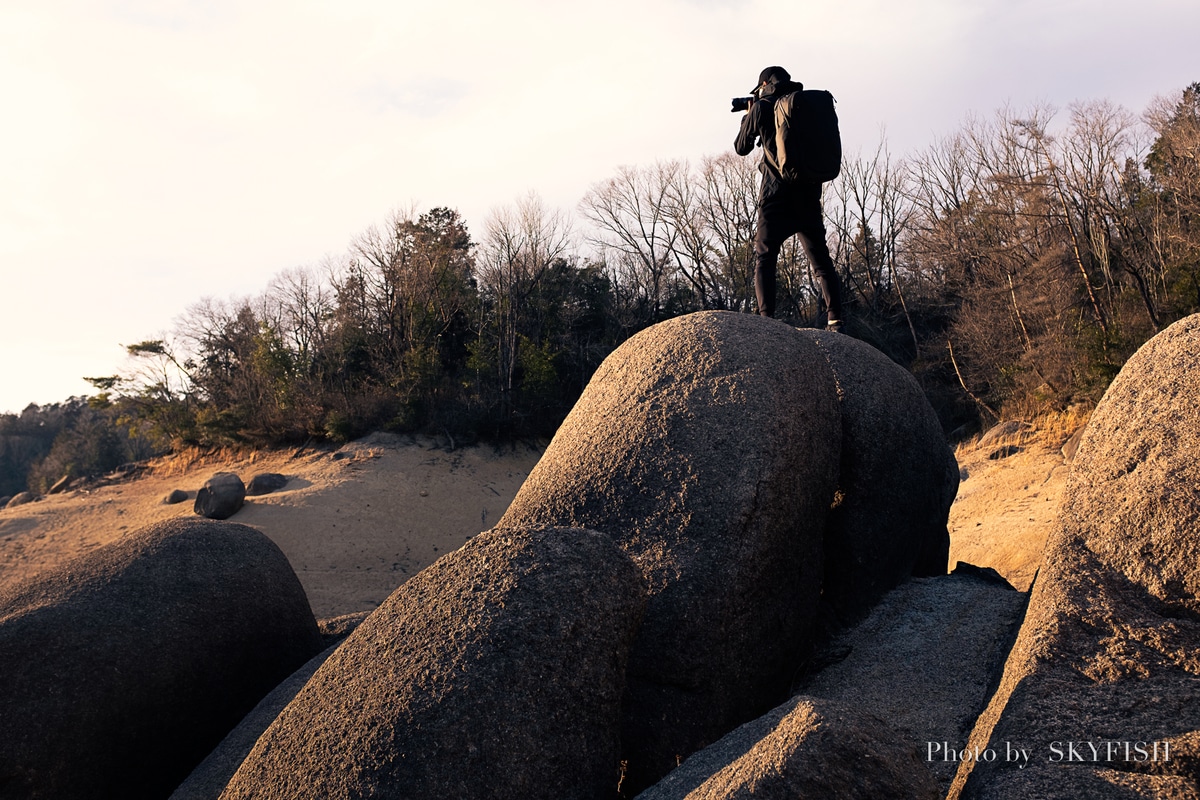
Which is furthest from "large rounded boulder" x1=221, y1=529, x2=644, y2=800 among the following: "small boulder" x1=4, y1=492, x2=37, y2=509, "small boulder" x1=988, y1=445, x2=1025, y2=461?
"small boulder" x1=4, y1=492, x2=37, y2=509

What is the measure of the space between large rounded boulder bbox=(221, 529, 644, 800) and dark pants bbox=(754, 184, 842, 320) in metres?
3.22

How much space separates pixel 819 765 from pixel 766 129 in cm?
453

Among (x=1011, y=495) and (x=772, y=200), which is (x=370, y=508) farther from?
(x=772, y=200)

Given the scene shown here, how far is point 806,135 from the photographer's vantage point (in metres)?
5.87

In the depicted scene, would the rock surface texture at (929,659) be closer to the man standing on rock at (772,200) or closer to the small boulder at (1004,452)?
the man standing on rock at (772,200)

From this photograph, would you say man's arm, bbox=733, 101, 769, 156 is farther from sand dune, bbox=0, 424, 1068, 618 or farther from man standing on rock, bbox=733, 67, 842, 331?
sand dune, bbox=0, 424, 1068, 618

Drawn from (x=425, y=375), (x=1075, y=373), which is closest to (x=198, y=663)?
(x=1075, y=373)

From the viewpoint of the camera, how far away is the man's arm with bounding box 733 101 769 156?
20.0 ft

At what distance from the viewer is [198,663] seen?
538cm

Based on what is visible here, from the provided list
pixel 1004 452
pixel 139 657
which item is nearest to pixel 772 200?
pixel 139 657

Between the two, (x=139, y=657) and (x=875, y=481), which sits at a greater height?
(x=875, y=481)

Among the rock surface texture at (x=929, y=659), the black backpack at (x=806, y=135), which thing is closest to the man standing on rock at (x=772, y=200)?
A: the black backpack at (x=806, y=135)

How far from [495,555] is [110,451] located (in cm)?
3943

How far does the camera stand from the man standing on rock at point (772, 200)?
6121mm
